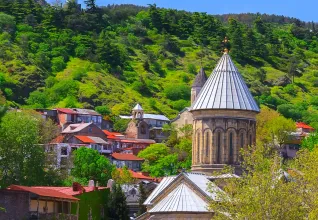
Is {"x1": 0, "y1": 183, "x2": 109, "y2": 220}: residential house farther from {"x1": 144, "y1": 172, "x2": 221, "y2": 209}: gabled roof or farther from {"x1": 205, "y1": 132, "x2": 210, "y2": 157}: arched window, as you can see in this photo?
{"x1": 205, "y1": 132, "x2": 210, "y2": 157}: arched window

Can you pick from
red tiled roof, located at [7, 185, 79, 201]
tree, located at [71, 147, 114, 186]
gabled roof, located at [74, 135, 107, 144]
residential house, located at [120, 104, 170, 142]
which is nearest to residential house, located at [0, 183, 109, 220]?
red tiled roof, located at [7, 185, 79, 201]

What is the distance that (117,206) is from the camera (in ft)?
200

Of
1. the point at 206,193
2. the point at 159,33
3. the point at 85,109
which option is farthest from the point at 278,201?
the point at 159,33

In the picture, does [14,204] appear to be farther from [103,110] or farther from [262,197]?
[103,110]

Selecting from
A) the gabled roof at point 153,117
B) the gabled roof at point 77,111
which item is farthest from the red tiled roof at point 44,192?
the gabled roof at point 153,117

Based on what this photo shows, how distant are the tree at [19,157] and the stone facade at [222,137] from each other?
14.2 meters

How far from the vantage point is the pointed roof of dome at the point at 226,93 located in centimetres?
4975

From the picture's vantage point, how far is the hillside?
121 meters

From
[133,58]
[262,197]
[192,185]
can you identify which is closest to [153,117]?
[133,58]

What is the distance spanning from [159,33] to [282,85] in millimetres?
26210

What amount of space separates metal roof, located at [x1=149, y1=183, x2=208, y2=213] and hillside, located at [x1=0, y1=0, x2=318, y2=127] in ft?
221

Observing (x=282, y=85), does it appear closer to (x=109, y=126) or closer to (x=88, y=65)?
(x=88, y=65)

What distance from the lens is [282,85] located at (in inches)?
5807

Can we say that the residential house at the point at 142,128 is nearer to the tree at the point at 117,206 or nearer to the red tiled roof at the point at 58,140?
the red tiled roof at the point at 58,140
